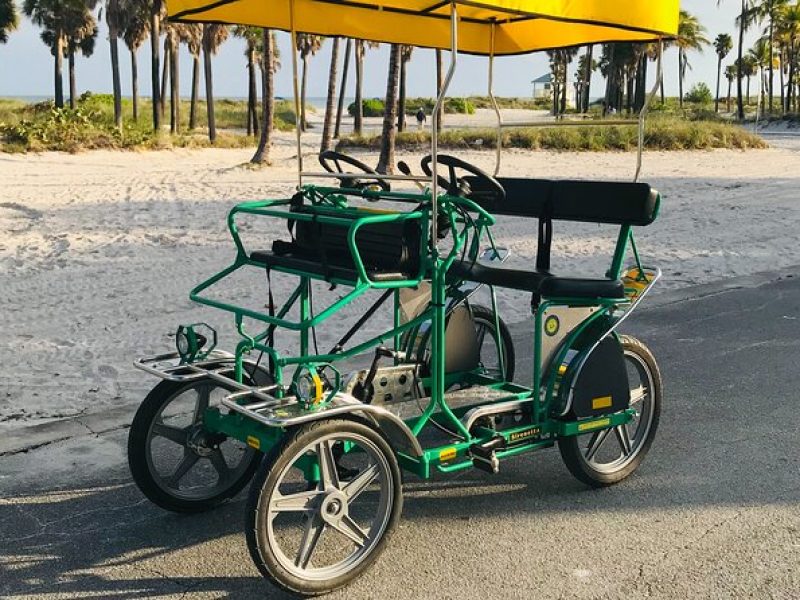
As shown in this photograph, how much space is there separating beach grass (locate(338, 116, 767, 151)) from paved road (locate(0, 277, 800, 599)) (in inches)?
884

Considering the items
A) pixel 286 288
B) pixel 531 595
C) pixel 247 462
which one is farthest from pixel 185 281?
pixel 531 595

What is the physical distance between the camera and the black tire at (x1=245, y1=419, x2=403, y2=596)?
3289 mm

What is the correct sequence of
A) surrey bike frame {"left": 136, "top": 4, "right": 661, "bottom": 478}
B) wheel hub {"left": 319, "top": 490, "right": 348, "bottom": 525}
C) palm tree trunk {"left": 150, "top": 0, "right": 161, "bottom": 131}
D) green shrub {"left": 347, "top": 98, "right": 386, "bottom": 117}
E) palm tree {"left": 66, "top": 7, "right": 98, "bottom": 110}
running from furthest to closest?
green shrub {"left": 347, "top": 98, "right": 386, "bottom": 117} < palm tree {"left": 66, "top": 7, "right": 98, "bottom": 110} < palm tree trunk {"left": 150, "top": 0, "right": 161, "bottom": 131} < surrey bike frame {"left": 136, "top": 4, "right": 661, "bottom": 478} < wheel hub {"left": 319, "top": 490, "right": 348, "bottom": 525}

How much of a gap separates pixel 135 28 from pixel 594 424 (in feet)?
158

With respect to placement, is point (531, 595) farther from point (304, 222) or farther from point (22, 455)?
point (22, 455)

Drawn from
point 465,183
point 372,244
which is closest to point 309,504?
point 372,244

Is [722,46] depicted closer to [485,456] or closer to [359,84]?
[359,84]

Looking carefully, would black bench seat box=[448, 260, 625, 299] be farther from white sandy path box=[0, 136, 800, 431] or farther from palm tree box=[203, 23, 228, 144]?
palm tree box=[203, 23, 228, 144]

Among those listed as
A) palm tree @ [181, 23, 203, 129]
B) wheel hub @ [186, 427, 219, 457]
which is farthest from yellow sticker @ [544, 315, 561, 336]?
palm tree @ [181, 23, 203, 129]

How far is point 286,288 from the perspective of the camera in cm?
929

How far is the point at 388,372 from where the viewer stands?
440cm

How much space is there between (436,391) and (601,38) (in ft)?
8.95

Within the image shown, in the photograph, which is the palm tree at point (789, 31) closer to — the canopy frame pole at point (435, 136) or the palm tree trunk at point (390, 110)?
the palm tree trunk at point (390, 110)

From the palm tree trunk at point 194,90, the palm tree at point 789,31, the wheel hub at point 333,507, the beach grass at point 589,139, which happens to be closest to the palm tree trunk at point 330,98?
the beach grass at point 589,139
